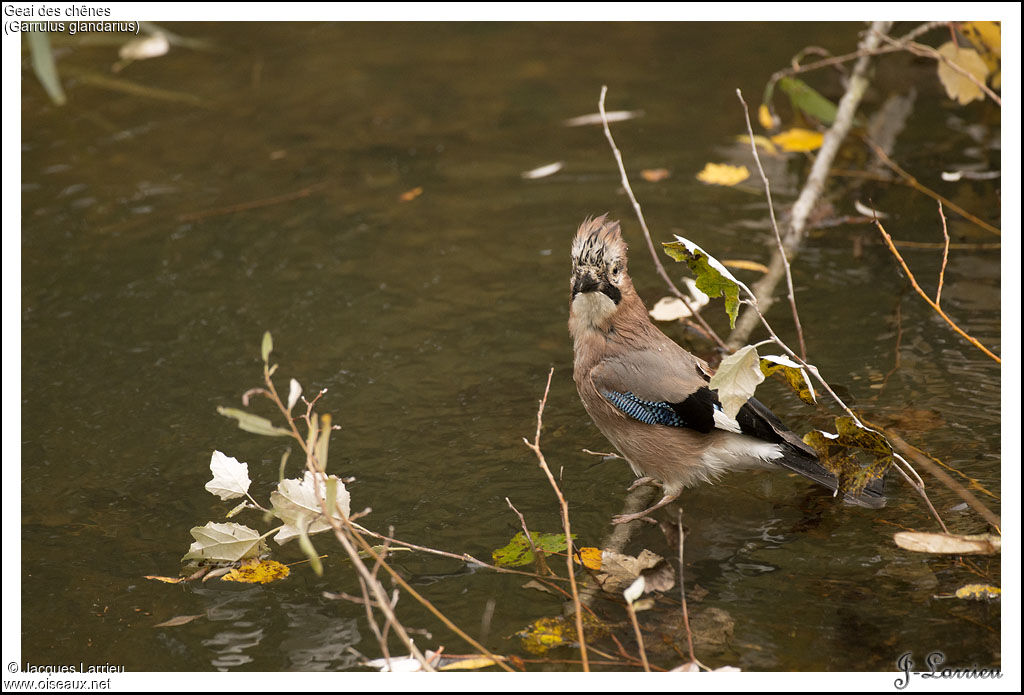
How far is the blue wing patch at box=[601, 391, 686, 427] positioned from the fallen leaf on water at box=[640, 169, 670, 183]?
253 centimetres

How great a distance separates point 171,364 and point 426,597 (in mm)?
1930

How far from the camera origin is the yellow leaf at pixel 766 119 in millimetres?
5998

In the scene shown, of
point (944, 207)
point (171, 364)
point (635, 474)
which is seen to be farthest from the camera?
point (944, 207)

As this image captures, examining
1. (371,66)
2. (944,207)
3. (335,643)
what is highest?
(371,66)

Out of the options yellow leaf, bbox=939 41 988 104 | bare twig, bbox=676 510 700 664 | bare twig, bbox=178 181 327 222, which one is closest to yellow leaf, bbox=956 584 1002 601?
bare twig, bbox=676 510 700 664

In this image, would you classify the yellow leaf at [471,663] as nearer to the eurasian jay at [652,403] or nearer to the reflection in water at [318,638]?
the reflection in water at [318,638]

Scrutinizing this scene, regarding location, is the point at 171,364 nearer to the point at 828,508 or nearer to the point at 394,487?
the point at 394,487

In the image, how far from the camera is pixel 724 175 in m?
5.72

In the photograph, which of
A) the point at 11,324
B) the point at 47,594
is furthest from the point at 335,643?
the point at 11,324

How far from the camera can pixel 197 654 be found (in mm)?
3066

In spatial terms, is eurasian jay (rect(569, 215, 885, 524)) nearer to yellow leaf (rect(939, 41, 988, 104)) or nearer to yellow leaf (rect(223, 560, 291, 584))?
yellow leaf (rect(223, 560, 291, 584))

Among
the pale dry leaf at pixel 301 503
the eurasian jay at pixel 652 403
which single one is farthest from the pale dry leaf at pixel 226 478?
the eurasian jay at pixel 652 403

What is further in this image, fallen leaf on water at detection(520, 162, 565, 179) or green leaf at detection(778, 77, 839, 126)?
fallen leaf on water at detection(520, 162, 565, 179)

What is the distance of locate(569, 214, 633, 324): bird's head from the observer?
11.5 feet
